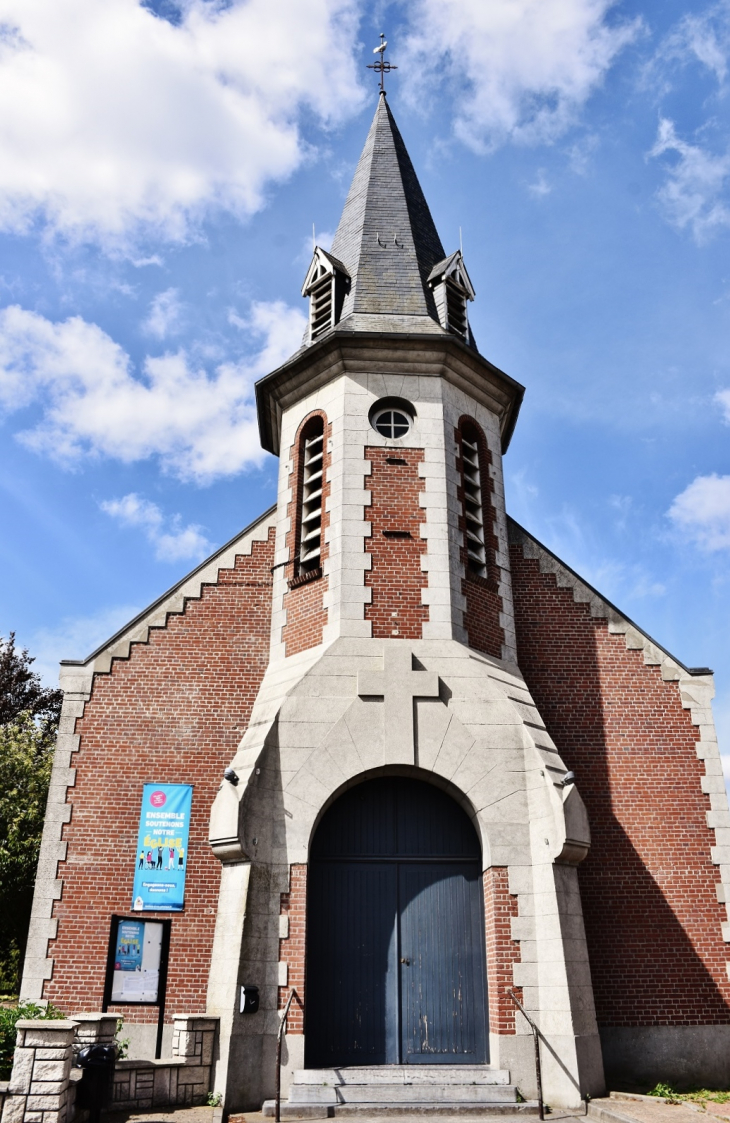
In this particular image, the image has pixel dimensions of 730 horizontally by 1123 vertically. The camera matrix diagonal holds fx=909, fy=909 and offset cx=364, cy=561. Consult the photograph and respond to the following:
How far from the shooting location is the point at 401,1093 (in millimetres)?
9570

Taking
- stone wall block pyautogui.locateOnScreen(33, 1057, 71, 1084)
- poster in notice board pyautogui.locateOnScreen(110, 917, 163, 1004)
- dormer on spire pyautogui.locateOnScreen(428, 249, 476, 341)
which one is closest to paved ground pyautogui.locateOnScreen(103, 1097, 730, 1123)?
stone wall block pyautogui.locateOnScreen(33, 1057, 71, 1084)

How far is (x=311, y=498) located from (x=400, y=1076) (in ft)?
25.5

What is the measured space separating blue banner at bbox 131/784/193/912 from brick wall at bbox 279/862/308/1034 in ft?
9.16

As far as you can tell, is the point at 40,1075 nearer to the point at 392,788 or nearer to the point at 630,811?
the point at 392,788

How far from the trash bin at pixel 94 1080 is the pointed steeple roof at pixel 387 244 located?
405 inches

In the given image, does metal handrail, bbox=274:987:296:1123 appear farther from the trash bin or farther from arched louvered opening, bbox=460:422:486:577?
arched louvered opening, bbox=460:422:486:577

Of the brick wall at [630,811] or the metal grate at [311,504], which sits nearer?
the brick wall at [630,811]

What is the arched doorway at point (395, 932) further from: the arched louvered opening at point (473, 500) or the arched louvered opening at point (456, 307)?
the arched louvered opening at point (456, 307)

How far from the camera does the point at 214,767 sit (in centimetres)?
1356

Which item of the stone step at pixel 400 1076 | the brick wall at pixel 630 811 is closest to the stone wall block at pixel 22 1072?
the stone step at pixel 400 1076

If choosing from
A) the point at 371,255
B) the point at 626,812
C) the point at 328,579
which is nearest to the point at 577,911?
the point at 626,812

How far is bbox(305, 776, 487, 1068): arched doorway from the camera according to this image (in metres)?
10.6

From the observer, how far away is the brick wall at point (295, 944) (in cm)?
1014

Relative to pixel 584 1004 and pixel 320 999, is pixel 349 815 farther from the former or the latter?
pixel 584 1004
